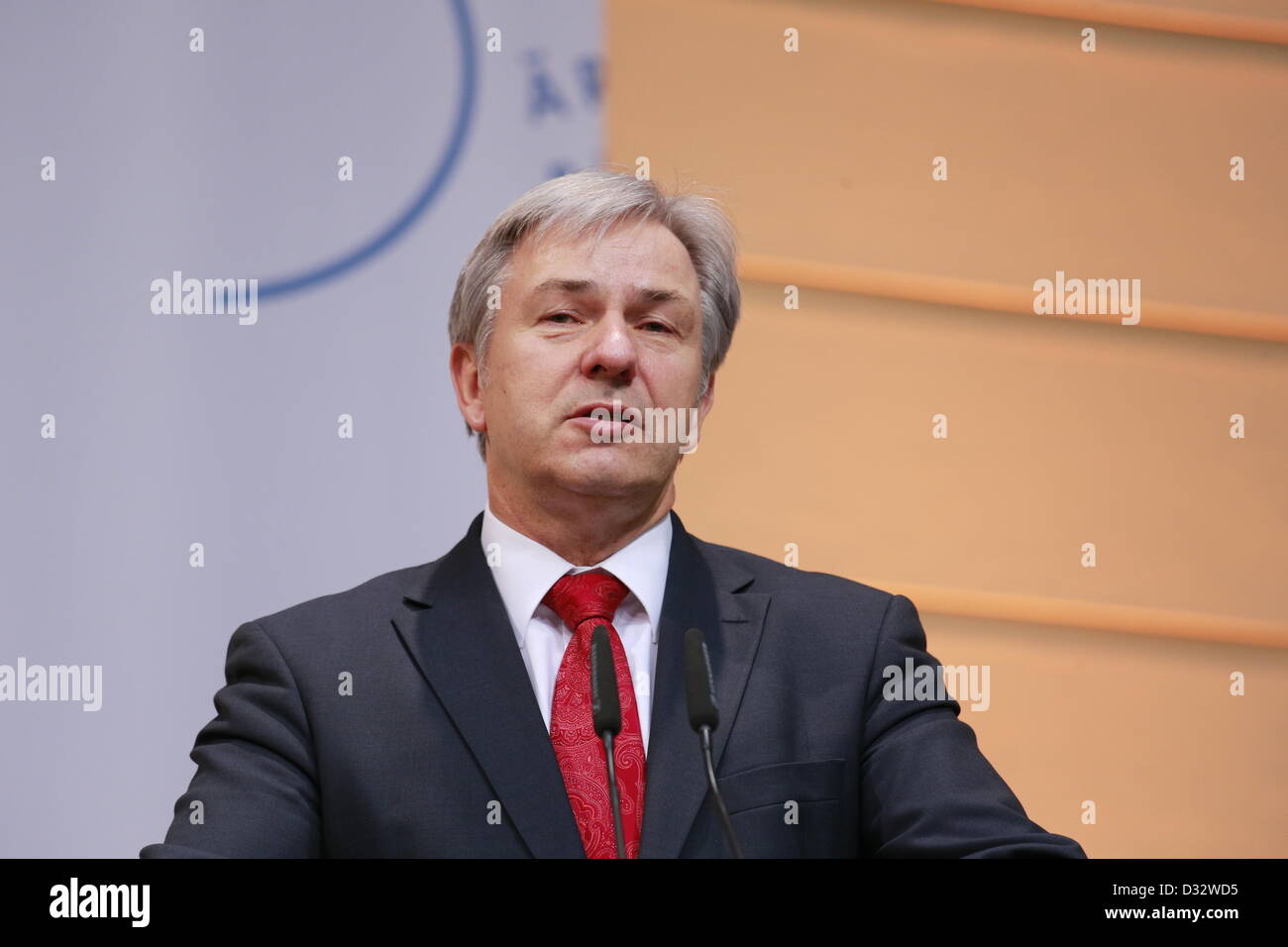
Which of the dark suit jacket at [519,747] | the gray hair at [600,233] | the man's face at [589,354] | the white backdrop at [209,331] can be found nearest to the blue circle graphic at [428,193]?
the white backdrop at [209,331]

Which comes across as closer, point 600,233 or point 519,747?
point 519,747

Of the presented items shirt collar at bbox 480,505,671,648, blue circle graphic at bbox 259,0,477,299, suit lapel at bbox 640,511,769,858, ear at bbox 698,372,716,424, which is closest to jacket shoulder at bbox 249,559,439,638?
shirt collar at bbox 480,505,671,648

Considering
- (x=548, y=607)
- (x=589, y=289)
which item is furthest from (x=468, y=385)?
(x=548, y=607)

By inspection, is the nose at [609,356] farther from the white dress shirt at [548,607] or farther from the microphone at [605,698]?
the microphone at [605,698]

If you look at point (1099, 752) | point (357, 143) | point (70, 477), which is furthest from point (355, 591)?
point (1099, 752)

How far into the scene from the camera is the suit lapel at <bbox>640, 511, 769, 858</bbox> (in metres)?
1.59

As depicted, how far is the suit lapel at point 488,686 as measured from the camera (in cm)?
158

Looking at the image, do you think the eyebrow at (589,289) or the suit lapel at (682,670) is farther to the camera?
the eyebrow at (589,289)

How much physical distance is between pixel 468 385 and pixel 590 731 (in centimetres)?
60

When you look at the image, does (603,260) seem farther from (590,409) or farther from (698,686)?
(698,686)

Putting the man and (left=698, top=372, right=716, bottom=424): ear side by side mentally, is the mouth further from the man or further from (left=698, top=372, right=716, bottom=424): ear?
(left=698, top=372, right=716, bottom=424): ear

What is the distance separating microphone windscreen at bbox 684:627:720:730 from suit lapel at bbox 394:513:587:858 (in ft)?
1.09

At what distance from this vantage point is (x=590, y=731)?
1688 mm

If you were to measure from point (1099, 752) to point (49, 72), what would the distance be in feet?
7.28
